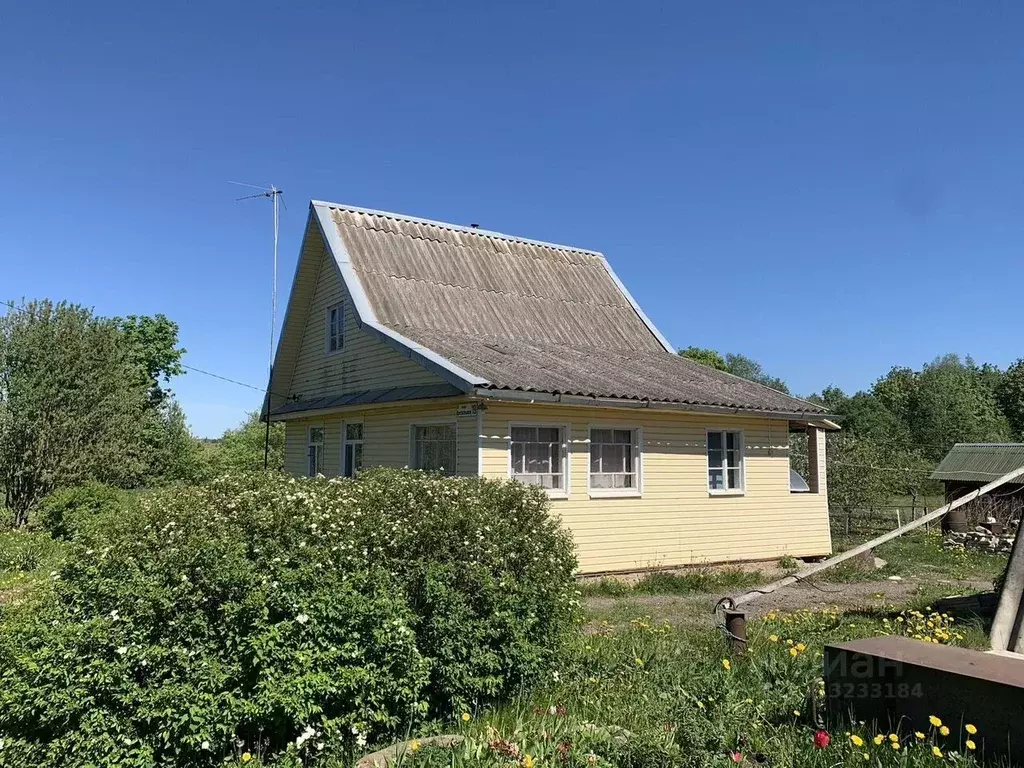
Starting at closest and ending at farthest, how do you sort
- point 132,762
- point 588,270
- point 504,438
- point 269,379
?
1. point 132,762
2. point 504,438
3. point 269,379
4. point 588,270

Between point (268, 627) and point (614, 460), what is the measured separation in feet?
29.8

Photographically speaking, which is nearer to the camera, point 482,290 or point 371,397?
point 371,397

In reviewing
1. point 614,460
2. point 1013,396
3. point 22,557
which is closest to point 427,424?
point 614,460

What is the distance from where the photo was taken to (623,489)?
12.6 meters

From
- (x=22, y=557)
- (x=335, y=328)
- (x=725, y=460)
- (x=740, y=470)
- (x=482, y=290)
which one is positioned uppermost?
(x=482, y=290)

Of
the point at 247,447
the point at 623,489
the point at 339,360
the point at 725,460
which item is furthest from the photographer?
the point at 247,447

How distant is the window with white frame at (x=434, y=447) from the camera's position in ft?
40.0

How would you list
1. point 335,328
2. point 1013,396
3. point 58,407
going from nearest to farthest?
point 335,328 → point 58,407 → point 1013,396

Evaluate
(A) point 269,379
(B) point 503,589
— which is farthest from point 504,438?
(A) point 269,379

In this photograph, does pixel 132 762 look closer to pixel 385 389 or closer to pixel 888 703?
pixel 888 703

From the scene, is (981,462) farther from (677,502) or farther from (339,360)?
(339,360)

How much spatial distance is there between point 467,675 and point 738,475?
1053 cm

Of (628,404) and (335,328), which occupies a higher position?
(335,328)

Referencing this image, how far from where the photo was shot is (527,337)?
15.6m
